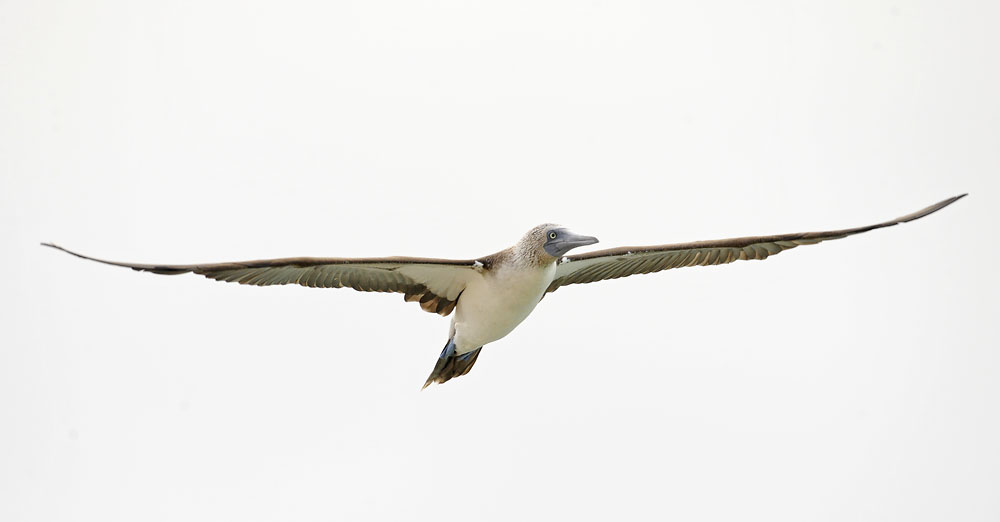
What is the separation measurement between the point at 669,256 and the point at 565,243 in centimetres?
285

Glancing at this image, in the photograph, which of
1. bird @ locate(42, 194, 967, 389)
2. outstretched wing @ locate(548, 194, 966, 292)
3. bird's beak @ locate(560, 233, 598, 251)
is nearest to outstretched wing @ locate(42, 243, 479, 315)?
bird @ locate(42, 194, 967, 389)

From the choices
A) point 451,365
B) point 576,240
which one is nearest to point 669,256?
point 576,240

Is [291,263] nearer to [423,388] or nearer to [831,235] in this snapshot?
[423,388]

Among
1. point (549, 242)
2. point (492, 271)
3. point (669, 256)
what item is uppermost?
point (669, 256)

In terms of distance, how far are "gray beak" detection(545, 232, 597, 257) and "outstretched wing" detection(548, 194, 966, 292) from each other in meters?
1.78

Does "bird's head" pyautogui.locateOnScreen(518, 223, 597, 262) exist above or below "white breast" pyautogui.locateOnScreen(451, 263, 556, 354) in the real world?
above

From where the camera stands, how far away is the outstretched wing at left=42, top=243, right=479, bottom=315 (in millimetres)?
16516

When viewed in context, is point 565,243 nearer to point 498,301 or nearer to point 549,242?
point 549,242

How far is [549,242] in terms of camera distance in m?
17.4

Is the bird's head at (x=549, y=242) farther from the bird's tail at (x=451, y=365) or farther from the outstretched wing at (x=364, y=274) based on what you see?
the bird's tail at (x=451, y=365)

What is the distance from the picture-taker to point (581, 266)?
19656 millimetres

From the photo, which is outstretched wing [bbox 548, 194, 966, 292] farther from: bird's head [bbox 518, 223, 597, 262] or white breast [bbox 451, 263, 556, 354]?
bird's head [bbox 518, 223, 597, 262]

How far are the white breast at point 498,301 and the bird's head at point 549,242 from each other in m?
0.24

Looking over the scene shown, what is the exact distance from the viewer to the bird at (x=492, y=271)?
17203 mm
